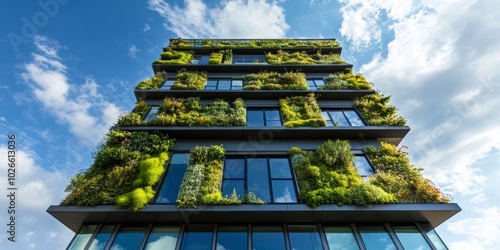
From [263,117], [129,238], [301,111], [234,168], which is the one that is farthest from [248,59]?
[129,238]

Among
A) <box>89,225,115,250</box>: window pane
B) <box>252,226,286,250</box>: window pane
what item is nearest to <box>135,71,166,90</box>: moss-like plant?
<box>89,225,115,250</box>: window pane

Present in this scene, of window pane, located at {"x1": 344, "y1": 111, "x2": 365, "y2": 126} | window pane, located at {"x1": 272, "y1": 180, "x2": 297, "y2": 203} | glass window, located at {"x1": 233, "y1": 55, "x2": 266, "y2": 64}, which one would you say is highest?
glass window, located at {"x1": 233, "y1": 55, "x2": 266, "y2": 64}

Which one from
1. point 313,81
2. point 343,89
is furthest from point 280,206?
point 313,81

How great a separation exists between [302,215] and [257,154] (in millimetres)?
4703

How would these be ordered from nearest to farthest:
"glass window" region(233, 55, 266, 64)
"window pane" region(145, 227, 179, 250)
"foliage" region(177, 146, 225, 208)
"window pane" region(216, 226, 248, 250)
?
"window pane" region(216, 226, 248, 250), "window pane" region(145, 227, 179, 250), "foliage" region(177, 146, 225, 208), "glass window" region(233, 55, 266, 64)

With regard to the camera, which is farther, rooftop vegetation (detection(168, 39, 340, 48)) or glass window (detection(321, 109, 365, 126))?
rooftop vegetation (detection(168, 39, 340, 48))

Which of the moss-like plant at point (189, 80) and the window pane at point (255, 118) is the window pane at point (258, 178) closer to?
the window pane at point (255, 118)

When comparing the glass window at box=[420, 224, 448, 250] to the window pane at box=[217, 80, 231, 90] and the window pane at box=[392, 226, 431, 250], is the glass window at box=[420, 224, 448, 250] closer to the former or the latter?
the window pane at box=[392, 226, 431, 250]

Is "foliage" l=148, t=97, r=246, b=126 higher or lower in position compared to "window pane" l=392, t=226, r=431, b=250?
higher

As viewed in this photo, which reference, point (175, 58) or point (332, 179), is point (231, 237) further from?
point (175, 58)

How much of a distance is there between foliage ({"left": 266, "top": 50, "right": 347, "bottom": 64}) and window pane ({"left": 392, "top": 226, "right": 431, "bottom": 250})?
1596cm

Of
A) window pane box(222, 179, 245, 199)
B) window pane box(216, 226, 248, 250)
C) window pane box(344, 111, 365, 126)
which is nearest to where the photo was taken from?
window pane box(216, 226, 248, 250)

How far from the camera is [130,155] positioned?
1467 centimetres

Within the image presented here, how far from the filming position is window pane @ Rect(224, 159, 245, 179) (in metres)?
14.4
